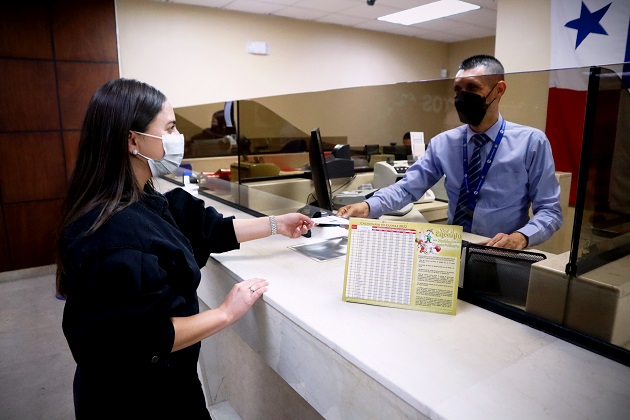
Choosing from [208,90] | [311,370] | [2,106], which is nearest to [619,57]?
[311,370]

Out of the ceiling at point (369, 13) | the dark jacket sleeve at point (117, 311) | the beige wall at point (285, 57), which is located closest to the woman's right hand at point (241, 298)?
the dark jacket sleeve at point (117, 311)

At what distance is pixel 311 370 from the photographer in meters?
0.96

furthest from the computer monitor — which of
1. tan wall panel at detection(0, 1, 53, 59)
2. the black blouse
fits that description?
tan wall panel at detection(0, 1, 53, 59)

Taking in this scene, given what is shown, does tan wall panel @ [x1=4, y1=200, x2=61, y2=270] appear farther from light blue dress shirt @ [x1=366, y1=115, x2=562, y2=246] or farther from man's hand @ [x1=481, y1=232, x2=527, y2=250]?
man's hand @ [x1=481, y1=232, x2=527, y2=250]

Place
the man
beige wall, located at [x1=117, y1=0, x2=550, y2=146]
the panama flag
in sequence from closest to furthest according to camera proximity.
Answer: the man → the panama flag → beige wall, located at [x1=117, y1=0, x2=550, y2=146]

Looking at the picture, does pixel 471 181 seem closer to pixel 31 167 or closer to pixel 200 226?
pixel 200 226

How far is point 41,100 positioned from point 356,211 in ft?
10.5

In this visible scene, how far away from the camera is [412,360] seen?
2.64 feet

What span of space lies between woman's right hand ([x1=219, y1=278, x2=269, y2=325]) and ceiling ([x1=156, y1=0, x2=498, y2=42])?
4.22 metres

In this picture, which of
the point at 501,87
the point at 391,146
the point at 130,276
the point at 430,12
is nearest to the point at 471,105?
the point at 501,87

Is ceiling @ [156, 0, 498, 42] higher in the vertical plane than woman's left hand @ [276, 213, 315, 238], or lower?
higher

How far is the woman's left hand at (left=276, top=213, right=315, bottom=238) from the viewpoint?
1.54 metres

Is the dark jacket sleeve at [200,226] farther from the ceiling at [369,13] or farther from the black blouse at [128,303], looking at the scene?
the ceiling at [369,13]

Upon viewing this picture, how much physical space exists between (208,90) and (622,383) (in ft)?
16.0
